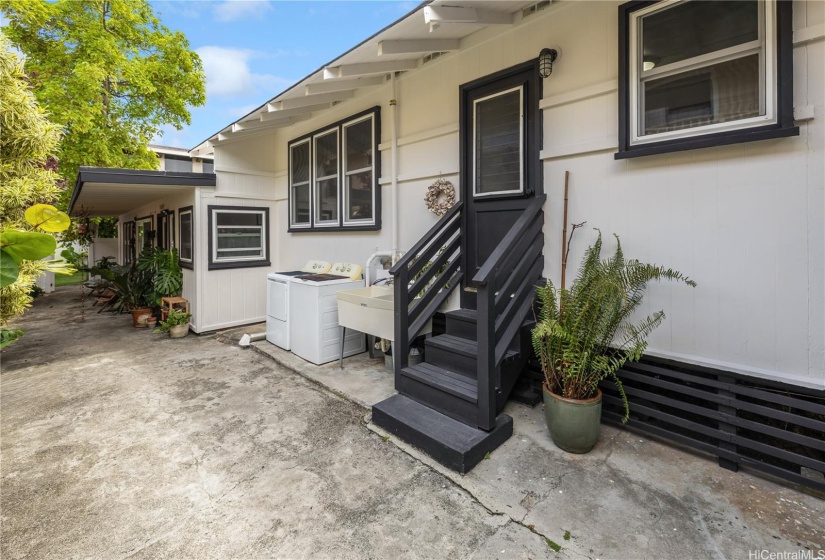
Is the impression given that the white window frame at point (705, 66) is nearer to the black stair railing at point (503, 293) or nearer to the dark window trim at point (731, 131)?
the dark window trim at point (731, 131)

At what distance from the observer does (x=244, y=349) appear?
4.90 metres

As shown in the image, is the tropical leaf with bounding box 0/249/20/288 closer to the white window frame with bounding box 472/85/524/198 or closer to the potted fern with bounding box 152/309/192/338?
the white window frame with bounding box 472/85/524/198

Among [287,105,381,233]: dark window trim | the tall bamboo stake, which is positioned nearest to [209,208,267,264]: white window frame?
[287,105,381,233]: dark window trim

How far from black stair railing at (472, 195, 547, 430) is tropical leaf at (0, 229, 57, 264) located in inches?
77.8

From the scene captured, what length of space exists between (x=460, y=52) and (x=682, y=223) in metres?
2.61

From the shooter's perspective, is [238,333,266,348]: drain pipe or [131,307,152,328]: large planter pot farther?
[131,307,152,328]: large planter pot

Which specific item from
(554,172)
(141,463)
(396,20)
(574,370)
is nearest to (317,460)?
(141,463)

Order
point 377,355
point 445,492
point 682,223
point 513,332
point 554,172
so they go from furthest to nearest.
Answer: point 377,355
point 554,172
point 513,332
point 682,223
point 445,492

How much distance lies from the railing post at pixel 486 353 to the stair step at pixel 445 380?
0.34 ft

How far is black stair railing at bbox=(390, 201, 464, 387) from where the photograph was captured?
2.99 metres

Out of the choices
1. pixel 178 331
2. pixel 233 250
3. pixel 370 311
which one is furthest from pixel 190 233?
pixel 370 311

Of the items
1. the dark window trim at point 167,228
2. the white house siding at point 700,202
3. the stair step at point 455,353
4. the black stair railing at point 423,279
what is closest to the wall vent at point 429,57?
the white house siding at point 700,202

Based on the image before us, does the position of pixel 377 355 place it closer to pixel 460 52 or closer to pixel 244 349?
pixel 244 349

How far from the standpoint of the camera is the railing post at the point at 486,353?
7.90 feet
